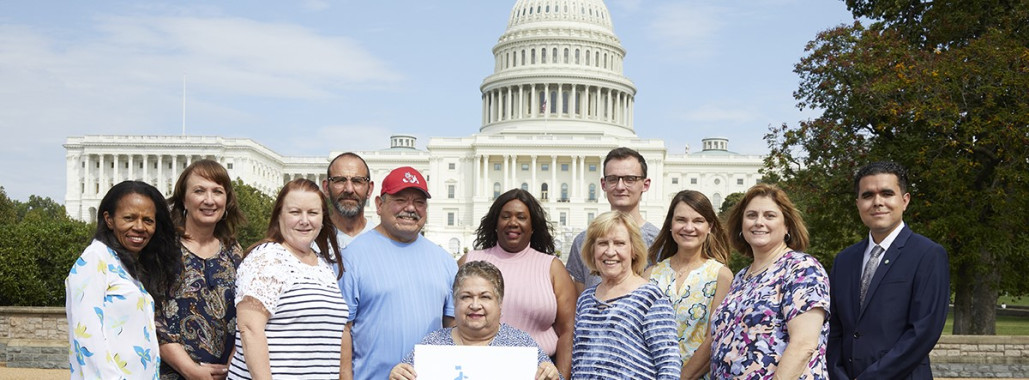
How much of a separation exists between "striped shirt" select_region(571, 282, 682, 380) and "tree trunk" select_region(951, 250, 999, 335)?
15.4 metres

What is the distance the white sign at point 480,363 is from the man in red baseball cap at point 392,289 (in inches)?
32.0

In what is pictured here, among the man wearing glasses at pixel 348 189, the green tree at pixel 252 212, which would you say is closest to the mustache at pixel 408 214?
the man wearing glasses at pixel 348 189

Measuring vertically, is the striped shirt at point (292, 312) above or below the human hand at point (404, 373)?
above

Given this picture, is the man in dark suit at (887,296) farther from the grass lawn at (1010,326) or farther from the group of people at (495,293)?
the grass lawn at (1010,326)

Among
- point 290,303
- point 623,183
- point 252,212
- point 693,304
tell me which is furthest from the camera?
point 252,212

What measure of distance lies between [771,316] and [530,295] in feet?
5.49

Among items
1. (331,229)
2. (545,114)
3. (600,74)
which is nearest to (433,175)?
(545,114)

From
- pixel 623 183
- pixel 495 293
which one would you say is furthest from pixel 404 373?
pixel 623 183

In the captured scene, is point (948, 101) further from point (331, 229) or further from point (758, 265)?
point (331, 229)

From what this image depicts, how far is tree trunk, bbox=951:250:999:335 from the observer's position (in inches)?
752

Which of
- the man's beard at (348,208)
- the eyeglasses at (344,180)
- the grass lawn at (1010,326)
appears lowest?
the grass lawn at (1010,326)

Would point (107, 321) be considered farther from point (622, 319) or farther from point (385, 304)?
point (622, 319)

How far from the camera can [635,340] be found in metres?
5.59

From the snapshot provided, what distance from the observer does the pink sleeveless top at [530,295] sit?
6418mm
